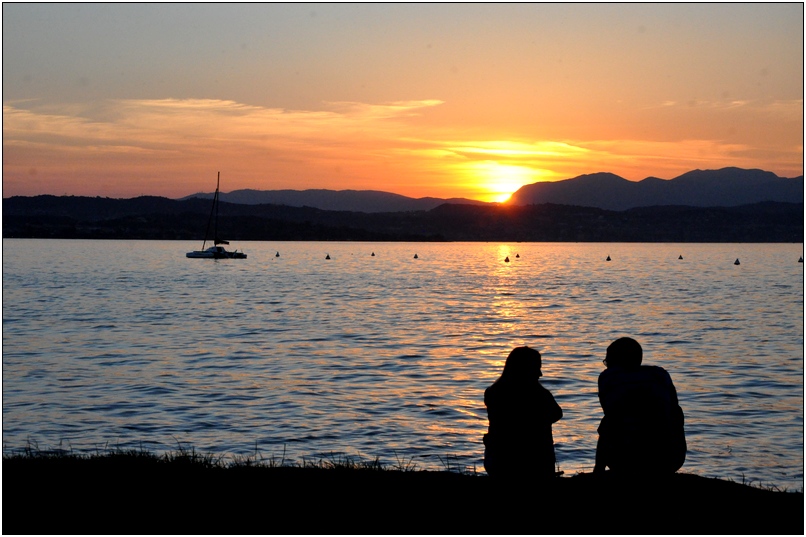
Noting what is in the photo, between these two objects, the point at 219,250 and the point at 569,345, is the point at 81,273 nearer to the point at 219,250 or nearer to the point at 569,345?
the point at 219,250

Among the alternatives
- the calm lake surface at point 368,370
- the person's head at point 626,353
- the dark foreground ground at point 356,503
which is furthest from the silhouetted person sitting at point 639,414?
the calm lake surface at point 368,370

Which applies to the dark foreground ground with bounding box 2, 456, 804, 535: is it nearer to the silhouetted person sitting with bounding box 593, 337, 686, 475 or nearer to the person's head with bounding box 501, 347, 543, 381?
the silhouetted person sitting with bounding box 593, 337, 686, 475

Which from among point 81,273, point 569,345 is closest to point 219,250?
point 81,273

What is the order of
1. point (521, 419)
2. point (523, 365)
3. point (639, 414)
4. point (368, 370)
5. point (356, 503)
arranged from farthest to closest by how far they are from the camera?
1. point (368, 370)
2. point (356, 503)
3. point (521, 419)
4. point (523, 365)
5. point (639, 414)

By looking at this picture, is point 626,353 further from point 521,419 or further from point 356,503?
point 356,503

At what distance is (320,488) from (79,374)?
62.1 feet

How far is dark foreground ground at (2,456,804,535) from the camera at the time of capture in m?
8.50

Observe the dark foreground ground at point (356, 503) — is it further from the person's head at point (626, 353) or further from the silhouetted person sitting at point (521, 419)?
the person's head at point (626, 353)

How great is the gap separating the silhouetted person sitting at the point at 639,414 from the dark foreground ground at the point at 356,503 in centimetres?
22

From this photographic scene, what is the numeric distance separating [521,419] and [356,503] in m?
2.26

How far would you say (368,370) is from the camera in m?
28.2

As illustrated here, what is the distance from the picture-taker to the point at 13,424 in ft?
63.5

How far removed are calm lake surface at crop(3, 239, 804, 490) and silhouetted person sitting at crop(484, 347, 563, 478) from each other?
22.5 ft

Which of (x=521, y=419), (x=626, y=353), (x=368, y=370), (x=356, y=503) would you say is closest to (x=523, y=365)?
(x=521, y=419)
